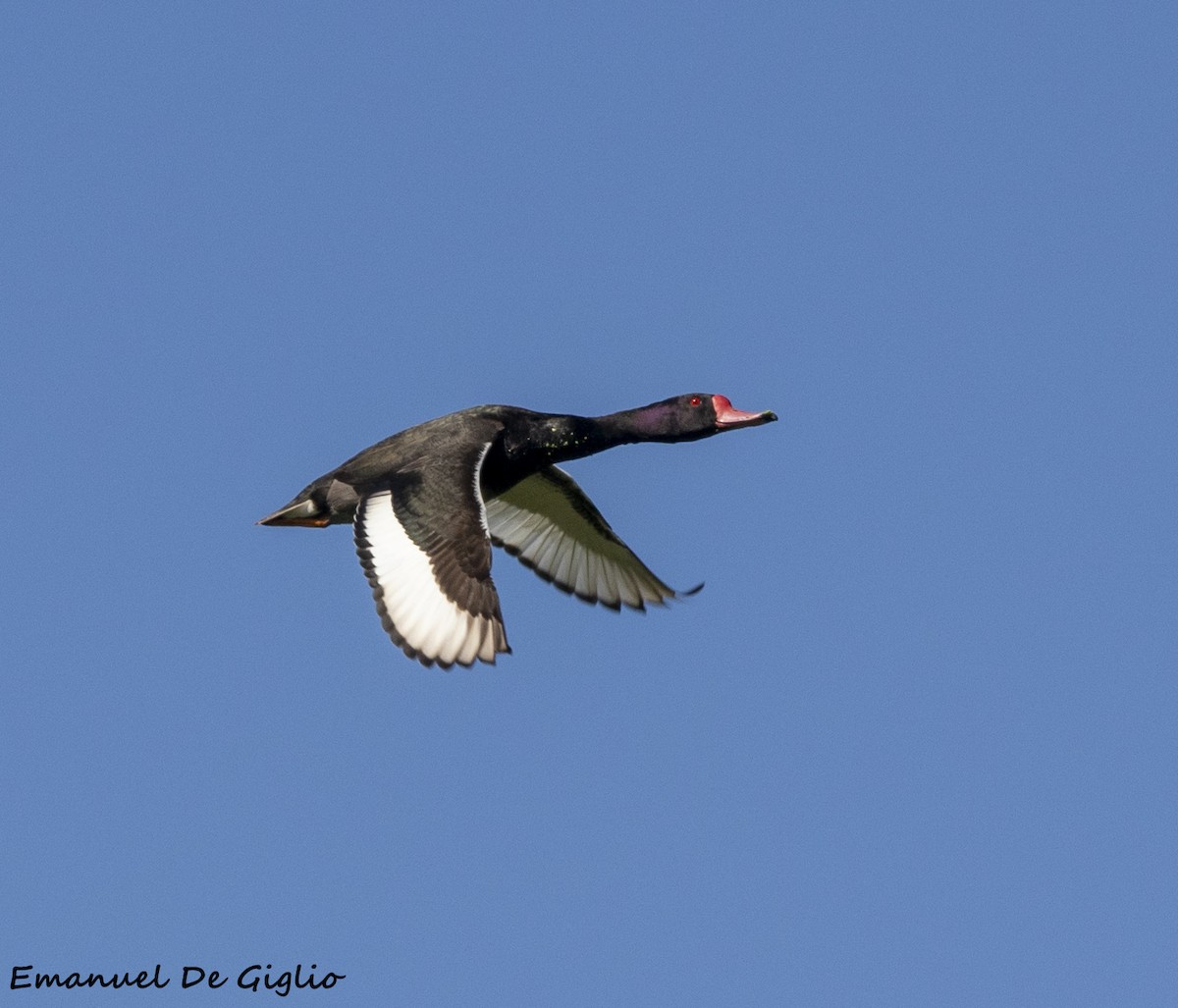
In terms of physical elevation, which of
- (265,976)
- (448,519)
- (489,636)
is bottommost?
(265,976)

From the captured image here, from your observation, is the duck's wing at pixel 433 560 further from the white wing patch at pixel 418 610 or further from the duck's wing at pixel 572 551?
the duck's wing at pixel 572 551

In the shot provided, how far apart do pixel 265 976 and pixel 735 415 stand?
6.24 meters

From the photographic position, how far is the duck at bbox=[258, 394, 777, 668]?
13305 mm

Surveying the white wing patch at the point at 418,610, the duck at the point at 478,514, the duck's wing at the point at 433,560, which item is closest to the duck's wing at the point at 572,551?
the duck at the point at 478,514

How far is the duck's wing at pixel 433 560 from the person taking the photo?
13070 mm

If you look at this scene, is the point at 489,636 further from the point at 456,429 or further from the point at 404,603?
the point at 456,429

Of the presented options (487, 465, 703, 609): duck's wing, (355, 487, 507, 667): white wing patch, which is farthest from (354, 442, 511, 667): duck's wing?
(487, 465, 703, 609): duck's wing

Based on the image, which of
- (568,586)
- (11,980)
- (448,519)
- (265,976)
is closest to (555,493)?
(568,586)

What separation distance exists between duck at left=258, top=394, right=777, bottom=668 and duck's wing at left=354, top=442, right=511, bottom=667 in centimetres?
1

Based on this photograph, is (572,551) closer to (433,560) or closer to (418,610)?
(433,560)

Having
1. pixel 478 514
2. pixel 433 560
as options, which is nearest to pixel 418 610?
pixel 433 560

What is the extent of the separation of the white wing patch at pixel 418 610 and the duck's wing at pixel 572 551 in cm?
379

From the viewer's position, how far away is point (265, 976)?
46.3ft

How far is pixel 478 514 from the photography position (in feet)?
46.5
